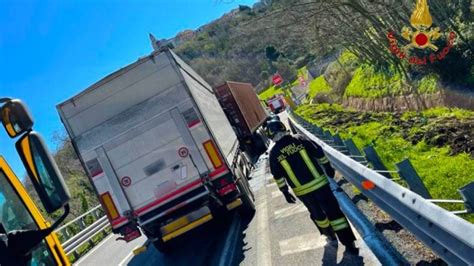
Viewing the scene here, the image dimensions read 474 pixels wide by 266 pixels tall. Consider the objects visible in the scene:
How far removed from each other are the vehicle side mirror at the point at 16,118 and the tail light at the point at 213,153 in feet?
22.6

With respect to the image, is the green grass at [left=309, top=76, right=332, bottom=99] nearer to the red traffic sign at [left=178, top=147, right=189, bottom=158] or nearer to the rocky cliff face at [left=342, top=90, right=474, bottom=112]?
the rocky cliff face at [left=342, top=90, right=474, bottom=112]

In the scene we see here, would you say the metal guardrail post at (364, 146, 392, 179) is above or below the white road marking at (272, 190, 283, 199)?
above

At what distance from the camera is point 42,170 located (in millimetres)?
3326

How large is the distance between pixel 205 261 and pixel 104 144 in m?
2.91

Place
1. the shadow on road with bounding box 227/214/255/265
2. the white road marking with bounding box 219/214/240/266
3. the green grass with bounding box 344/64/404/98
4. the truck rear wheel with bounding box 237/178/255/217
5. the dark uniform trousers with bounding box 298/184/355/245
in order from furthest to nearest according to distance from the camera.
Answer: the green grass with bounding box 344/64/404/98, the truck rear wheel with bounding box 237/178/255/217, the white road marking with bounding box 219/214/240/266, the shadow on road with bounding box 227/214/255/265, the dark uniform trousers with bounding box 298/184/355/245

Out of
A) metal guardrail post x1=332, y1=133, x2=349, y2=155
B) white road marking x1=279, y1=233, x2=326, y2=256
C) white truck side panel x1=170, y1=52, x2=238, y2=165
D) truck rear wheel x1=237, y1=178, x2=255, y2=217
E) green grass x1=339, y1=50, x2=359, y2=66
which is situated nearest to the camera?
white road marking x1=279, y1=233, x2=326, y2=256

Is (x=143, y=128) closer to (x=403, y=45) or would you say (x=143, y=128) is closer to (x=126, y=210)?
(x=126, y=210)

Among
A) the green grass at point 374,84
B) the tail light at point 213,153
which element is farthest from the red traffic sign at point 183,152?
the green grass at point 374,84

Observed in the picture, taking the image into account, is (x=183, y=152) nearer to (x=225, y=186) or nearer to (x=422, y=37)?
(x=225, y=186)

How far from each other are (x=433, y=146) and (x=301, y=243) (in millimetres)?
3379

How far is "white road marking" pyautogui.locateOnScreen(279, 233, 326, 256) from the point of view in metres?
7.05

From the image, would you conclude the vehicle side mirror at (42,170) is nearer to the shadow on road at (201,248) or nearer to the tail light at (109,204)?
the shadow on road at (201,248)

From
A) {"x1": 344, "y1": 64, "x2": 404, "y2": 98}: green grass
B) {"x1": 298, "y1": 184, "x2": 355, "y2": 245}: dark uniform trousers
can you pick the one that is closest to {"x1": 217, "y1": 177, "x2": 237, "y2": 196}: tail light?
{"x1": 298, "y1": 184, "x2": 355, "y2": 245}: dark uniform trousers

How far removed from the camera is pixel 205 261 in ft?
30.2
